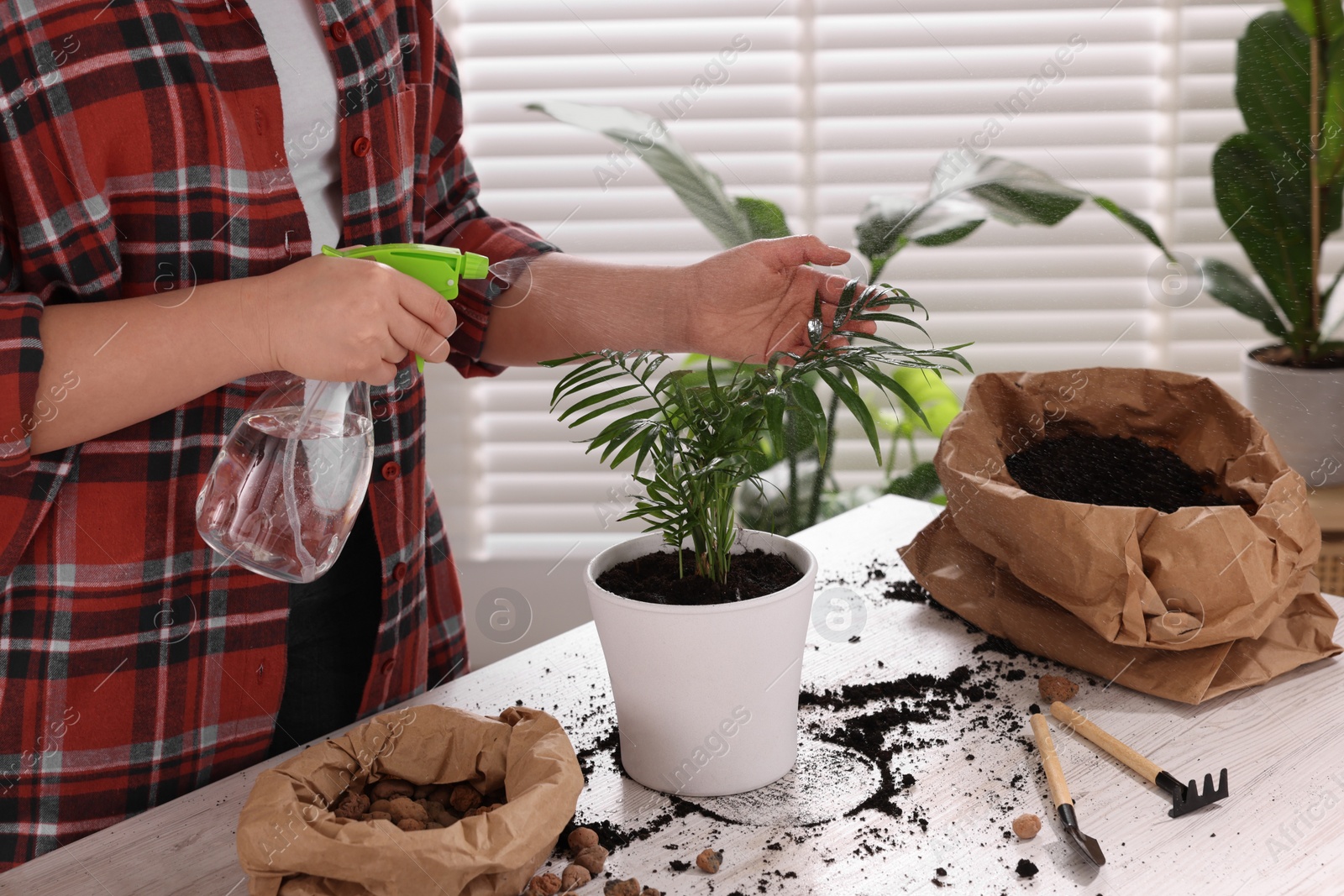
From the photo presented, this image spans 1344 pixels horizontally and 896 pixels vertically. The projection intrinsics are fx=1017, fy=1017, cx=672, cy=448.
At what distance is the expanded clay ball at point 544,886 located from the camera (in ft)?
2.01

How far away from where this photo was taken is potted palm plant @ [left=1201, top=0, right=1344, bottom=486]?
1730 mm

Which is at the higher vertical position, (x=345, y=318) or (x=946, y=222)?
(x=345, y=318)

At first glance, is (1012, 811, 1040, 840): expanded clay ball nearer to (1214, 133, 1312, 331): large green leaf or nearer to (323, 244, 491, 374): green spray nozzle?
(323, 244, 491, 374): green spray nozzle

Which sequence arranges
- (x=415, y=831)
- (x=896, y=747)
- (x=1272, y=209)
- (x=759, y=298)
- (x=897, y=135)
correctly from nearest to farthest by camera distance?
1. (x=415, y=831)
2. (x=896, y=747)
3. (x=759, y=298)
4. (x=1272, y=209)
5. (x=897, y=135)

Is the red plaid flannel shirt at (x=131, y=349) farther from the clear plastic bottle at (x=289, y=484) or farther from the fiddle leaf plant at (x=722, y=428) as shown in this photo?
the fiddle leaf plant at (x=722, y=428)

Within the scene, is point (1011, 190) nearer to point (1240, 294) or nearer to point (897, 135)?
point (897, 135)

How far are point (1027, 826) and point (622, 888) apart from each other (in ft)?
0.87

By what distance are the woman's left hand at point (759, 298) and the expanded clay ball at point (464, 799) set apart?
0.43 m

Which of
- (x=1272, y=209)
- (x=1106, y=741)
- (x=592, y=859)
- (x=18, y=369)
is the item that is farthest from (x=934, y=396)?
(x=18, y=369)

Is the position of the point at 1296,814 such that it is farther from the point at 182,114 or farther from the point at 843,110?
the point at 843,110

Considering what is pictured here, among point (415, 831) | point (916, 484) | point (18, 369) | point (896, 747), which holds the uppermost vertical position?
point (18, 369)

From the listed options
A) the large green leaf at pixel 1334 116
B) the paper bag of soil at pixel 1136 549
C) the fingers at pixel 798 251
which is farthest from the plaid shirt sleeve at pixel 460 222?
the large green leaf at pixel 1334 116

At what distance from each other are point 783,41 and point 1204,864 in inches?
64.6

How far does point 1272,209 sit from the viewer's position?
182 cm
